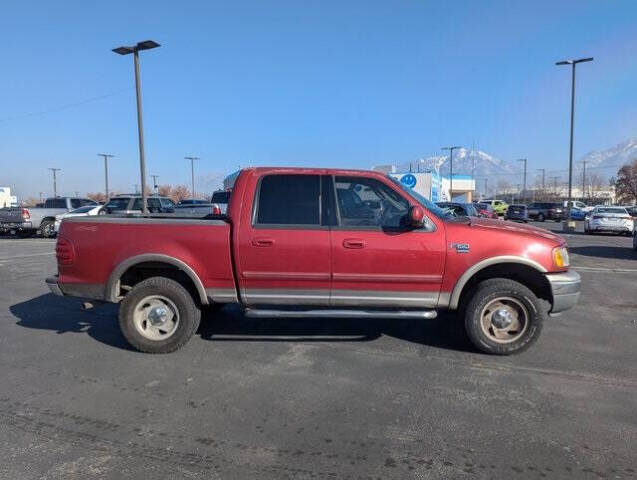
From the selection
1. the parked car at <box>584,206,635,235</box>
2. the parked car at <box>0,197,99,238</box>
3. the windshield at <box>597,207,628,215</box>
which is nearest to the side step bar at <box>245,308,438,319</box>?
the parked car at <box>0,197,99,238</box>

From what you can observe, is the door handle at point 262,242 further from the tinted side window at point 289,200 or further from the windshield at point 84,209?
the windshield at point 84,209

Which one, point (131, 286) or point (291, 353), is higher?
point (131, 286)

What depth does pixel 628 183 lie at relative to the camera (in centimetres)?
7912

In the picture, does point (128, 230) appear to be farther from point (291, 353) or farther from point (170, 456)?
point (170, 456)

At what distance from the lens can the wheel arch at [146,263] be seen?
4988mm

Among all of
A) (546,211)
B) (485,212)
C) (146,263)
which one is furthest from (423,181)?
(146,263)

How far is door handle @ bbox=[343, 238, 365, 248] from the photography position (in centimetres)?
485

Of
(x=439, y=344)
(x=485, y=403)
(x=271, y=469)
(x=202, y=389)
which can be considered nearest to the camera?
(x=271, y=469)

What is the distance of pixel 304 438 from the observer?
3.38 meters

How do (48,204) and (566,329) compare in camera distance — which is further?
(48,204)

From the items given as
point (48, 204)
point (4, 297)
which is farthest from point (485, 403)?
point (48, 204)

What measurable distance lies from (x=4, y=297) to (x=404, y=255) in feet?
23.5

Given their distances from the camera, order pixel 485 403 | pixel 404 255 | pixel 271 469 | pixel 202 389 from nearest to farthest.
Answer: pixel 271 469
pixel 485 403
pixel 202 389
pixel 404 255

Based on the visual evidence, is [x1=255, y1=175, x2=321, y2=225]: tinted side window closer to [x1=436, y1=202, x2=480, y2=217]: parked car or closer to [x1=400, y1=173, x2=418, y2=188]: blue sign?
[x1=436, y1=202, x2=480, y2=217]: parked car
